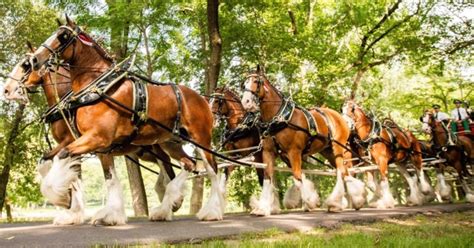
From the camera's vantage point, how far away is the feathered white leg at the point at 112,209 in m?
6.83

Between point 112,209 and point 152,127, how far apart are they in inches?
52.9

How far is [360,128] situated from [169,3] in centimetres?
777

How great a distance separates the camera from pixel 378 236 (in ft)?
19.6

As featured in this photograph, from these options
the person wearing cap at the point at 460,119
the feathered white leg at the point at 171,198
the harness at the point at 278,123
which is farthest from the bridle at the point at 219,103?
the person wearing cap at the point at 460,119

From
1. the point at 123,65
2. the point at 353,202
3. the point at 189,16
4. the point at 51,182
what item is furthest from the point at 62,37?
the point at 189,16

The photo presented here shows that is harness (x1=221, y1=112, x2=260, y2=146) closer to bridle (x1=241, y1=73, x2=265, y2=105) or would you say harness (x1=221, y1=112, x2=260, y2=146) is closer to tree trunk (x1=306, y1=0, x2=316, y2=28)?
bridle (x1=241, y1=73, x2=265, y2=105)

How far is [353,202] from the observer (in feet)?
37.7

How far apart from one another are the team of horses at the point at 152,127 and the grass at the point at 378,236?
2.00m

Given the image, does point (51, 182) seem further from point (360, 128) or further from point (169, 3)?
point (169, 3)

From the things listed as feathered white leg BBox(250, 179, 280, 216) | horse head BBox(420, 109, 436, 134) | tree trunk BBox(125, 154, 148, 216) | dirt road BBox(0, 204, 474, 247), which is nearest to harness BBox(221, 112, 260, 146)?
feathered white leg BBox(250, 179, 280, 216)

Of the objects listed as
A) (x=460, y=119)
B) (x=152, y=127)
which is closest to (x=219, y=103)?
(x=152, y=127)

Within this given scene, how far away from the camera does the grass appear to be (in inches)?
194

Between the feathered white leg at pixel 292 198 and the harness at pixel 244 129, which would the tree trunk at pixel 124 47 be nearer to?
the harness at pixel 244 129

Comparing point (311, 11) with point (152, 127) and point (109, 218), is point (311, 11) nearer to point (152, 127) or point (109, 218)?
point (152, 127)
